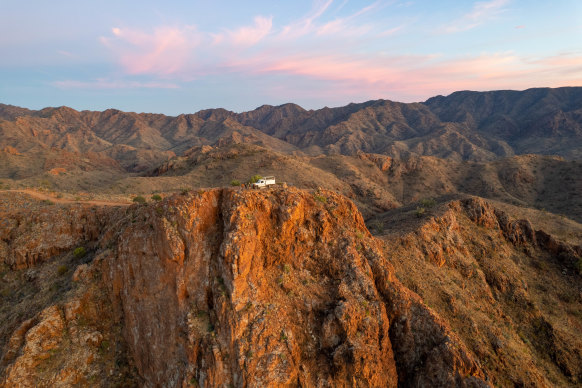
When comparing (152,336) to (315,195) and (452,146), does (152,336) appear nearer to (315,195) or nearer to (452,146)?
(315,195)

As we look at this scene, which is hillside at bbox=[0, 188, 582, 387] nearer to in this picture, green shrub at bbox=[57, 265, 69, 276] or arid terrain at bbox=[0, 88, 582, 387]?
arid terrain at bbox=[0, 88, 582, 387]

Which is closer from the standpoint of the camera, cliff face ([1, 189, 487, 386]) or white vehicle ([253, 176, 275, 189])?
cliff face ([1, 189, 487, 386])

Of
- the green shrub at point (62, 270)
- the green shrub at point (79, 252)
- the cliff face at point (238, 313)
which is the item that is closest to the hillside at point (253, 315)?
the cliff face at point (238, 313)

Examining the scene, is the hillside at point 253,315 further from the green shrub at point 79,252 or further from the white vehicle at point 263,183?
the white vehicle at point 263,183

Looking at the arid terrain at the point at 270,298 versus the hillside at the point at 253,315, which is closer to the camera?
the hillside at the point at 253,315

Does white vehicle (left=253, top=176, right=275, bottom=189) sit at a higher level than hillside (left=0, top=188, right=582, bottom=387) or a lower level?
higher

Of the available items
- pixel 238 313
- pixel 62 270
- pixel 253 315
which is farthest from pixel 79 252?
pixel 253 315

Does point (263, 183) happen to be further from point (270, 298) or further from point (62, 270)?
point (62, 270)

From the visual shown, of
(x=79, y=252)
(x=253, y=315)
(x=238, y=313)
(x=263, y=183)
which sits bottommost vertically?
(x=253, y=315)

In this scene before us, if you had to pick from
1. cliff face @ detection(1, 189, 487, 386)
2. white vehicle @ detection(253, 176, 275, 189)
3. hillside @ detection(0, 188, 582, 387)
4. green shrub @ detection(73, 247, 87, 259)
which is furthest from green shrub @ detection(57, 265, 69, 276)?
white vehicle @ detection(253, 176, 275, 189)
